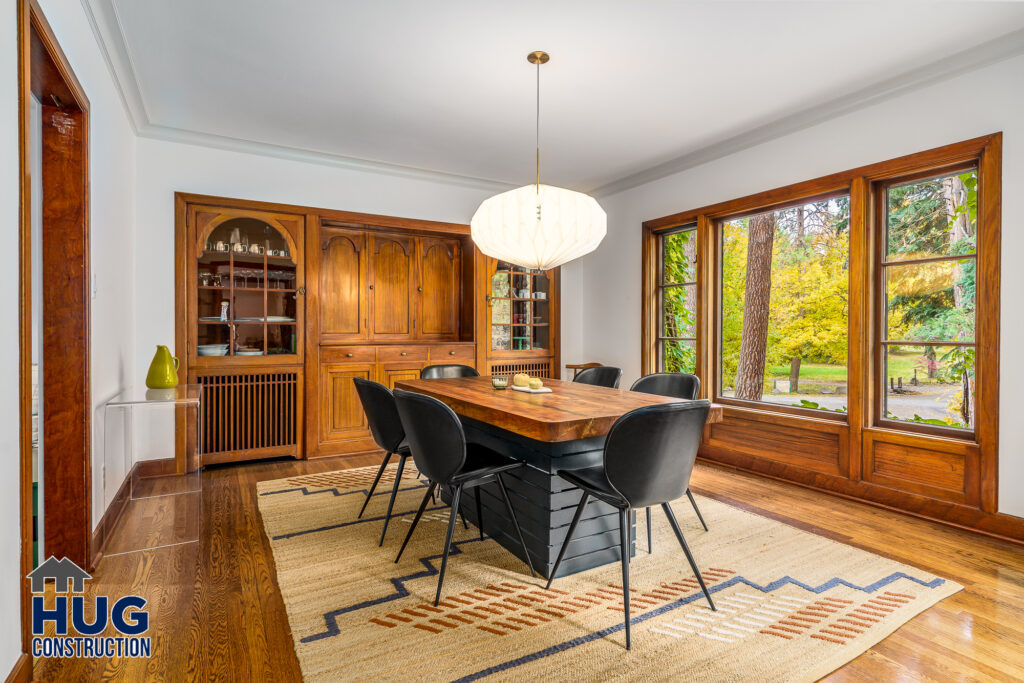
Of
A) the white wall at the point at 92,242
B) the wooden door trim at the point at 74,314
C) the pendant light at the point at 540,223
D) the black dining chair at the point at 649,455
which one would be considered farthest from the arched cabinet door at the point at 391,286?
the black dining chair at the point at 649,455

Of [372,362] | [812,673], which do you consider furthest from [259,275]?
[812,673]

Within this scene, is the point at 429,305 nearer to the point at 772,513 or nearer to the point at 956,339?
the point at 772,513

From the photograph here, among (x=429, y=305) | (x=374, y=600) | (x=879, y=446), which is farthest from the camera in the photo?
(x=429, y=305)

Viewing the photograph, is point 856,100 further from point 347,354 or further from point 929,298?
point 347,354

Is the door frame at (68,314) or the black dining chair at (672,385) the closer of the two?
the door frame at (68,314)

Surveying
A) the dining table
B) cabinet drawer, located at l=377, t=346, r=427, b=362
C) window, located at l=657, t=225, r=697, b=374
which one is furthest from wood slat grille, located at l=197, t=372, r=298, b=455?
window, located at l=657, t=225, r=697, b=374

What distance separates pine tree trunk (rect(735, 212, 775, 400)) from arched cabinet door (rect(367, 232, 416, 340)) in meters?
3.10

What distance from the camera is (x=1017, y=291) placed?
2.83m

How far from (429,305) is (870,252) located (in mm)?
3808

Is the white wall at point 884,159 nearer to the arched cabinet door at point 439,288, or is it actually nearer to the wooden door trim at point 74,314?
the arched cabinet door at point 439,288

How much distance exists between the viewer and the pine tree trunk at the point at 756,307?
436 centimetres

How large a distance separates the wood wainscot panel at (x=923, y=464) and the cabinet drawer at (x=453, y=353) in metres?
3.34

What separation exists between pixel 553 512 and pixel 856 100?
332 centimetres

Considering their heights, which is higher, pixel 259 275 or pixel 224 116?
pixel 224 116
